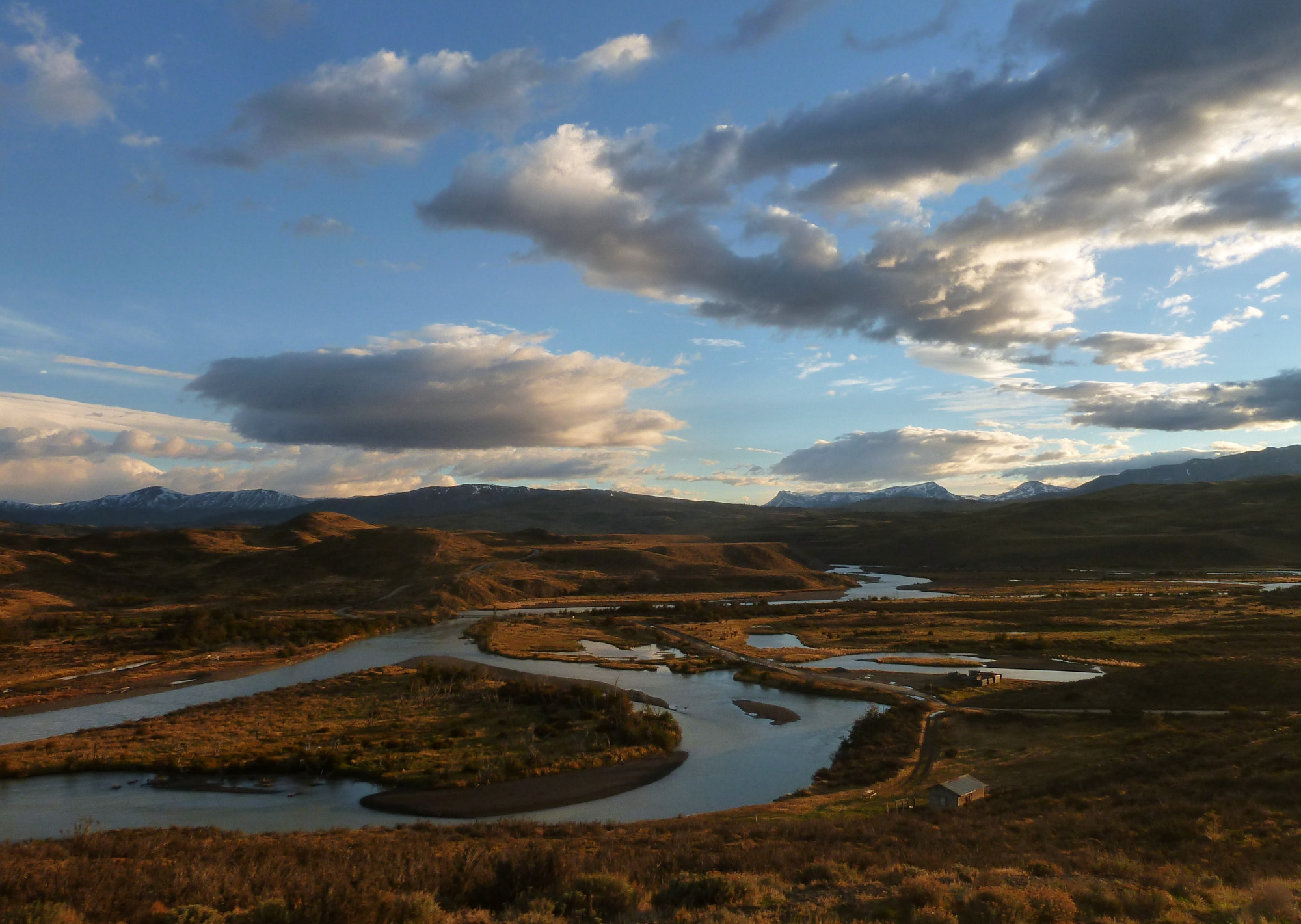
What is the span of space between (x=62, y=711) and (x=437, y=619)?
64.6 meters

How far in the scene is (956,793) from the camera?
29344 mm

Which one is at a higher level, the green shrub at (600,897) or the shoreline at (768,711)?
the green shrub at (600,897)

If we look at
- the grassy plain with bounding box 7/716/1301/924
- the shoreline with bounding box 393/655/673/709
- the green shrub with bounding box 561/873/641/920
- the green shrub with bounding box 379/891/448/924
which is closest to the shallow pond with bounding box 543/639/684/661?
the shoreline with bounding box 393/655/673/709

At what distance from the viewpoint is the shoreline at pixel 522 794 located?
34375mm

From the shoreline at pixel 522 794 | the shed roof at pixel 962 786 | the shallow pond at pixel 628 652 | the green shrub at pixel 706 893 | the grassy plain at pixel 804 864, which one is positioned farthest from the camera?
the shallow pond at pixel 628 652

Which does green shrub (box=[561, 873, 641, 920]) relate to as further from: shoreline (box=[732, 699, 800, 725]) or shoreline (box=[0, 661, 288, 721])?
shoreline (box=[0, 661, 288, 721])

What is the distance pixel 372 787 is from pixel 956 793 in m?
28.3

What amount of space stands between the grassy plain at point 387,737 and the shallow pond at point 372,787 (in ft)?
6.84

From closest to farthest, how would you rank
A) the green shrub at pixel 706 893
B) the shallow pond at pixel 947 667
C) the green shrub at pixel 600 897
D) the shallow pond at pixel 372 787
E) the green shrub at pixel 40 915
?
1. the green shrub at pixel 40 915
2. the green shrub at pixel 600 897
3. the green shrub at pixel 706 893
4. the shallow pond at pixel 372 787
5. the shallow pond at pixel 947 667

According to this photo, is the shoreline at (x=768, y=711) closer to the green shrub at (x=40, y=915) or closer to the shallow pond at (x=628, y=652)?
the shallow pond at (x=628, y=652)

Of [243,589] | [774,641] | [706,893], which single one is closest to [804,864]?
[706,893]

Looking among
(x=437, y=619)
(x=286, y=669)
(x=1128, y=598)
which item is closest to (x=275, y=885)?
(x=286, y=669)

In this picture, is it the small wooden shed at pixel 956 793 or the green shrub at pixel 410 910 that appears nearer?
the green shrub at pixel 410 910

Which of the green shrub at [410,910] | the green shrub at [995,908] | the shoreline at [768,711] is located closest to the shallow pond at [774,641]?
the shoreline at [768,711]
